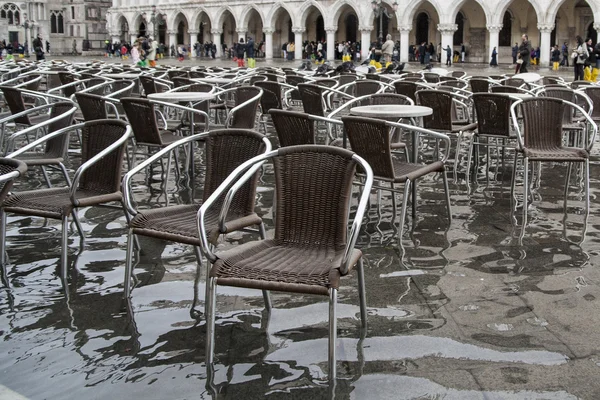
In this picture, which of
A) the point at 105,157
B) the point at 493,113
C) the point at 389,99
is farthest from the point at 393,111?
the point at 105,157

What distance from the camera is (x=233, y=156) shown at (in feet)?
13.8

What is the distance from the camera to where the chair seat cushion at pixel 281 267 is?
3127 millimetres

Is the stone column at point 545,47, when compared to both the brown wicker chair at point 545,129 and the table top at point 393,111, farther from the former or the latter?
the table top at point 393,111

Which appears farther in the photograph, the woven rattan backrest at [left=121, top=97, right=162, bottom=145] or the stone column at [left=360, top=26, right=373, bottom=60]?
the stone column at [left=360, top=26, right=373, bottom=60]

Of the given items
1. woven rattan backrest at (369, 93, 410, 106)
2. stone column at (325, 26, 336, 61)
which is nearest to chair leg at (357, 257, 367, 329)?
woven rattan backrest at (369, 93, 410, 106)

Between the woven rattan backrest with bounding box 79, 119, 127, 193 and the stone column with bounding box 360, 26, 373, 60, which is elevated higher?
the stone column with bounding box 360, 26, 373, 60

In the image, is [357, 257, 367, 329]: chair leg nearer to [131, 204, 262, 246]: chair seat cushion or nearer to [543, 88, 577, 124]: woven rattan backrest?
[131, 204, 262, 246]: chair seat cushion

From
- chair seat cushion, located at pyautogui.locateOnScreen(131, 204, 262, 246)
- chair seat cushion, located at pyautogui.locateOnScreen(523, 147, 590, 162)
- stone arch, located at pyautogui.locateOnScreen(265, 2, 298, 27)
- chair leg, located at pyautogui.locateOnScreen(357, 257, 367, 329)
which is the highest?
stone arch, located at pyautogui.locateOnScreen(265, 2, 298, 27)

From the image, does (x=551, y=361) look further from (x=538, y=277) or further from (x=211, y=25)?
(x=211, y=25)

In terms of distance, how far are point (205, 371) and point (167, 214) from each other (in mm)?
1100

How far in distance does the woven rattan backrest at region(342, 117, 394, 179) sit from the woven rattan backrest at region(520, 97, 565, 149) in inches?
62.3

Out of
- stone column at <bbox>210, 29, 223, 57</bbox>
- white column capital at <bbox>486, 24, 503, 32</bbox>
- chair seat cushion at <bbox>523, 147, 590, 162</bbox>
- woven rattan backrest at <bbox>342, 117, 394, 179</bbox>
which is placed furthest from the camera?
stone column at <bbox>210, 29, 223, 57</bbox>

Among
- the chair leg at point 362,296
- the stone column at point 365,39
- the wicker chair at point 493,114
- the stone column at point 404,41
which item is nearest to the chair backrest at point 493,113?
the wicker chair at point 493,114

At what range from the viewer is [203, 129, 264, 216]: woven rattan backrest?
161 inches
